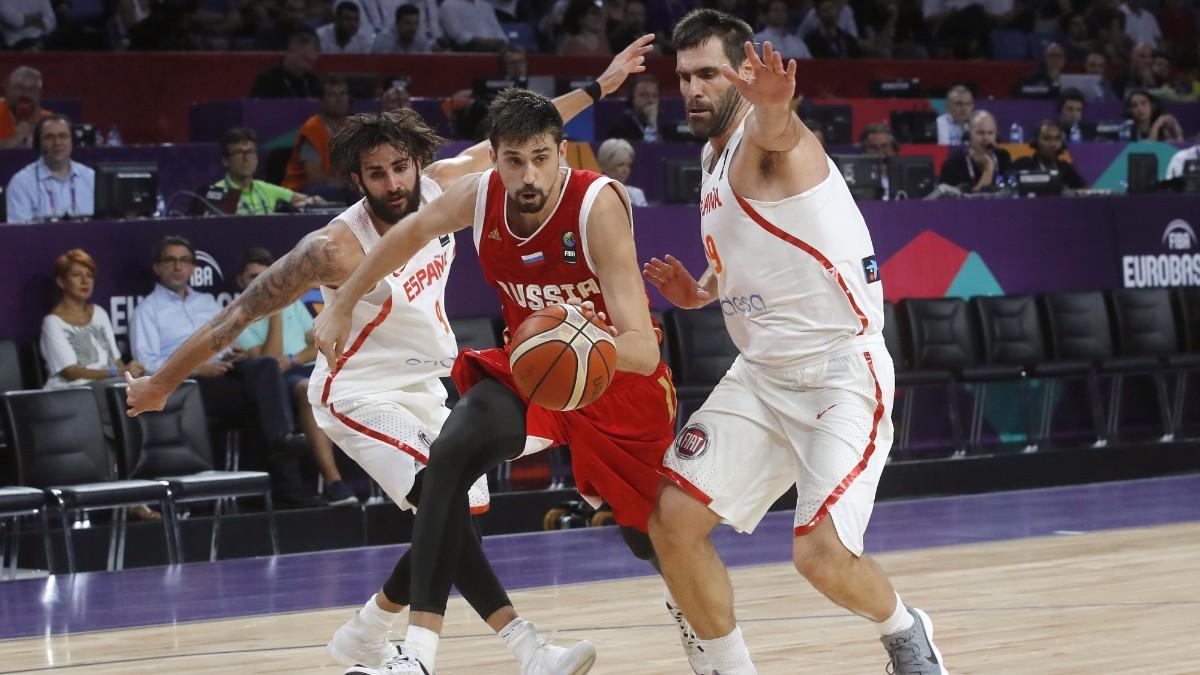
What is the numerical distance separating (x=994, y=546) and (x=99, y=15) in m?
8.69

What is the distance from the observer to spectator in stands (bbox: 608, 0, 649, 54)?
52.5ft

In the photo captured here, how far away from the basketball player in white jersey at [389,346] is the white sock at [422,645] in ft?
1.63

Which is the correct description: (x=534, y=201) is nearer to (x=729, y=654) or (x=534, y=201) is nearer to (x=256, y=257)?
(x=729, y=654)

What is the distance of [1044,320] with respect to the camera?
43.0 feet

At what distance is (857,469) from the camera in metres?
4.96

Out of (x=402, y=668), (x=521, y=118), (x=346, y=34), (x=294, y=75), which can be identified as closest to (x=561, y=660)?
(x=402, y=668)

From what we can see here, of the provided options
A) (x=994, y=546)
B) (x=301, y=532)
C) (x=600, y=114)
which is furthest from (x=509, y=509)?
(x=600, y=114)

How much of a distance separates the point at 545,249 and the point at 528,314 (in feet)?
0.84

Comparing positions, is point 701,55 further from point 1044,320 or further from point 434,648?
point 1044,320

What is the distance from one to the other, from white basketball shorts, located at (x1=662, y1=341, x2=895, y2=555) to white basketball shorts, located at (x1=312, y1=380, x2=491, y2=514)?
1.11 metres

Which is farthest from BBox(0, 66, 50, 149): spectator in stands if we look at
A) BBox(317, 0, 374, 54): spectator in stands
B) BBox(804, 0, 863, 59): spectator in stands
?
BBox(804, 0, 863, 59): spectator in stands

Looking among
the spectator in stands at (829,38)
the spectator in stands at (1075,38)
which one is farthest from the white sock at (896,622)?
the spectator in stands at (1075,38)

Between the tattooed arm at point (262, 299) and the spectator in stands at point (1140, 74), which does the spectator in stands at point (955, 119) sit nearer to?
the spectator in stands at point (1140, 74)

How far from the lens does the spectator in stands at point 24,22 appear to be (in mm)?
13602
